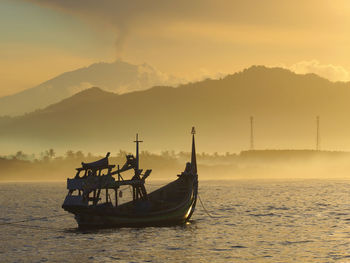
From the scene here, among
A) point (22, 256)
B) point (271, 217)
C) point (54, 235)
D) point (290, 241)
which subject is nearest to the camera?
point (22, 256)

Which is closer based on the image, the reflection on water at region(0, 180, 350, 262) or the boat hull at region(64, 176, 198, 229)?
the reflection on water at region(0, 180, 350, 262)

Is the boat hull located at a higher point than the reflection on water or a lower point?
higher

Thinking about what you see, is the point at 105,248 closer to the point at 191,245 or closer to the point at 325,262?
the point at 191,245

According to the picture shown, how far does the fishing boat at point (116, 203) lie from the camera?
60219mm

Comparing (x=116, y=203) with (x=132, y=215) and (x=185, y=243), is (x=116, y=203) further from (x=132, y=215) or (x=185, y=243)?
(x=185, y=243)

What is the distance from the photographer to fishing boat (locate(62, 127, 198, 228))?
60219 millimetres

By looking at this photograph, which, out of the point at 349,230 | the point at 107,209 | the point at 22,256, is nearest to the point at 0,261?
the point at 22,256

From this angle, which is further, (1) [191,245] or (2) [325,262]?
(1) [191,245]

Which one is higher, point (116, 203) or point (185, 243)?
point (116, 203)

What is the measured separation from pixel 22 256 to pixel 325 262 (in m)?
23.3

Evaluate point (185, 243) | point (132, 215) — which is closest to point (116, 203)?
point (132, 215)

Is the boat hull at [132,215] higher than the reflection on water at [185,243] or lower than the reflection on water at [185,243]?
higher

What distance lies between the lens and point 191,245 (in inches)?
2165

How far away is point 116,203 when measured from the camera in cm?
6316
